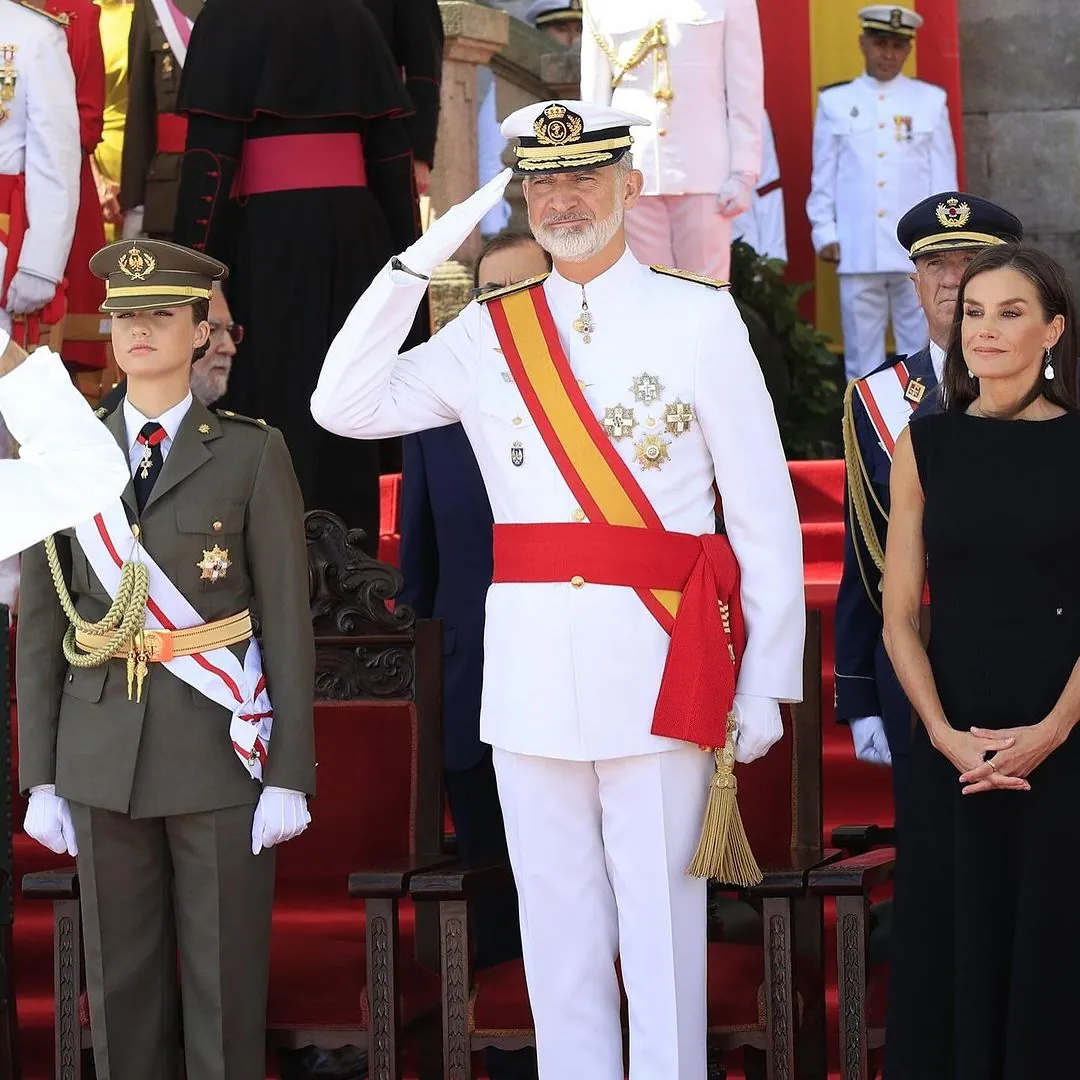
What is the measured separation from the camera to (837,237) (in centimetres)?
858

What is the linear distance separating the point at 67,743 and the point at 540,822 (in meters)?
0.88

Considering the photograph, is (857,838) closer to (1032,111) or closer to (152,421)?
(152,421)

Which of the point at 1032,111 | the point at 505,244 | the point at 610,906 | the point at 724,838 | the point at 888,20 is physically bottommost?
the point at 610,906

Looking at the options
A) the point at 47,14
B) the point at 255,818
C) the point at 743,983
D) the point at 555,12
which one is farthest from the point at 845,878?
the point at 555,12

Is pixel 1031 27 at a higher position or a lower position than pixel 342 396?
higher

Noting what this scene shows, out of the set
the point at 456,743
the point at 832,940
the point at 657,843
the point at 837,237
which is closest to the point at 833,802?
the point at 832,940

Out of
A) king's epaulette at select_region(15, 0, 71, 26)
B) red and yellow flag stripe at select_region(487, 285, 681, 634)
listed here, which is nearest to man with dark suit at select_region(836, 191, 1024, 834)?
red and yellow flag stripe at select_region(487, 285, 681, 634)

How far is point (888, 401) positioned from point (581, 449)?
2.65 ft

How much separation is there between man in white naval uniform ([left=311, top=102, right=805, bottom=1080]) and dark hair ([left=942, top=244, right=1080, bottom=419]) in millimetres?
363

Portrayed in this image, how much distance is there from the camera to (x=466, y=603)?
443 centimetres

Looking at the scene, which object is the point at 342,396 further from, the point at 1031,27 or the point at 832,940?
the point at 1031,27

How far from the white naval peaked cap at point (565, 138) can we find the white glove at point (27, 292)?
2417 mm

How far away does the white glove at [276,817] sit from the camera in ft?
12.5

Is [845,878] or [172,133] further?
[172,133]
